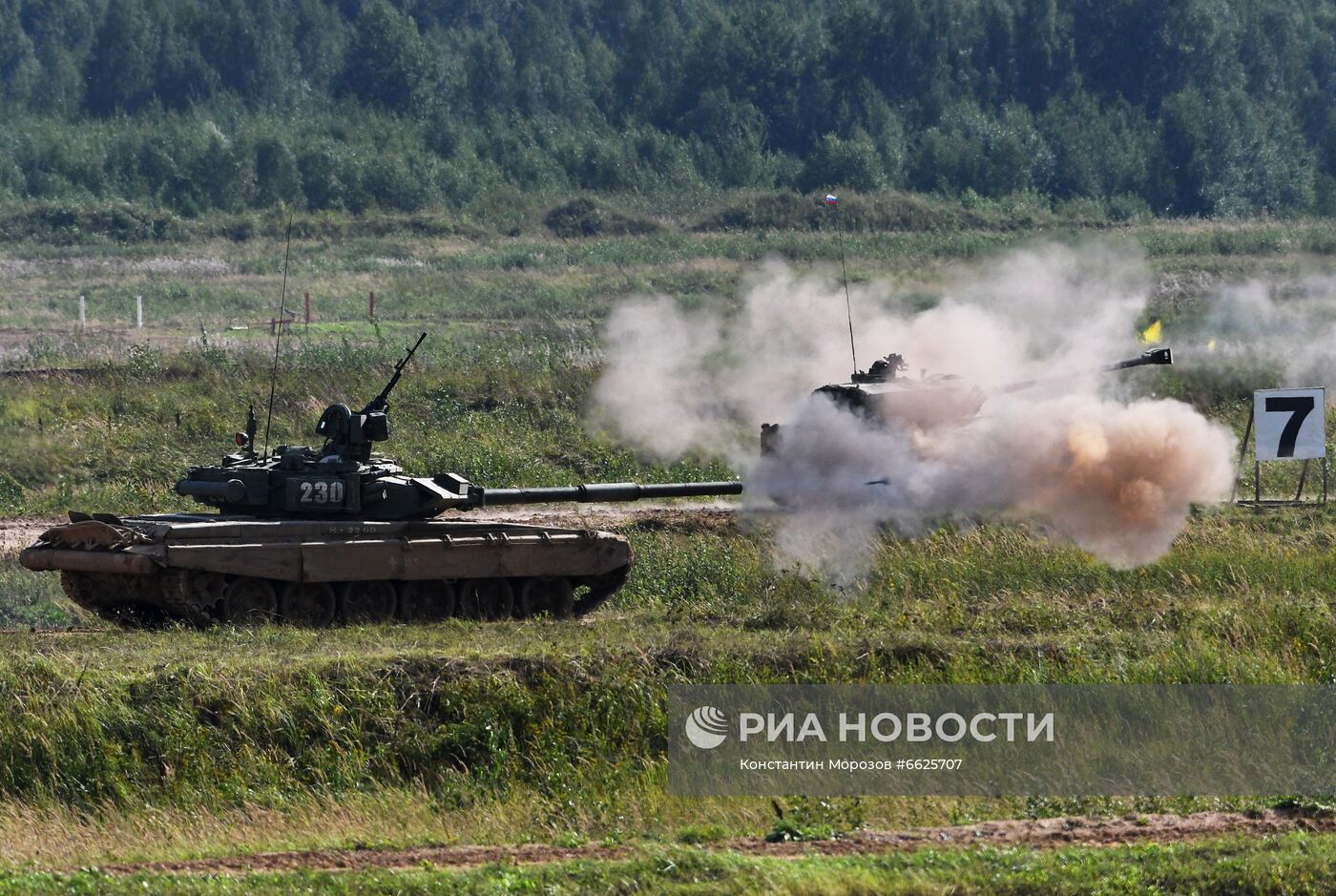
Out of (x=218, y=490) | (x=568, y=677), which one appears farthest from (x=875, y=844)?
(x=218, y=490)

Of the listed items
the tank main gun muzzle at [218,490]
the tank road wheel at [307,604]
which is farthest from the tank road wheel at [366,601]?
the tank main gun muzzle at [218,490]

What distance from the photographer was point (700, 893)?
1272 centimetres

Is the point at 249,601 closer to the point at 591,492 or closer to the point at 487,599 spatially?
the point at 487,599

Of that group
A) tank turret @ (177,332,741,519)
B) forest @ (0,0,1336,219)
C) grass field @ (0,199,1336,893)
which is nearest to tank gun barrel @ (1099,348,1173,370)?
grass field @ (0,199,1336,893)

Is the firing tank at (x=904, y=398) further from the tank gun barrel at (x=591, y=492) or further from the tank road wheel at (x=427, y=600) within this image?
the tank road wheel at (x=427, y=600)

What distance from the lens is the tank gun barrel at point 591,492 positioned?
23656 mm

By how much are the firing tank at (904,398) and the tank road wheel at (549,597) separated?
340 centimetres

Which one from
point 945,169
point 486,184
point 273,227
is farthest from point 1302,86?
point 273,227

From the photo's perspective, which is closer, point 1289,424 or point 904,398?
point 904,398

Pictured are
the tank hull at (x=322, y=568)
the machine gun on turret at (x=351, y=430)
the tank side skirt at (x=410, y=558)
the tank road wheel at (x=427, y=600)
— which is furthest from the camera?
the tank road wheel at (x=427, y=600)

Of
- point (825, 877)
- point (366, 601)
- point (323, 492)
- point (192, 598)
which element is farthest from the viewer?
point (366, 601)

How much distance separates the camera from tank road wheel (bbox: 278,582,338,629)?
2203 centimetres

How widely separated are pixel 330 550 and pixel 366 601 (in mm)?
1044

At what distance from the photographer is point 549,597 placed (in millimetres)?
23906
